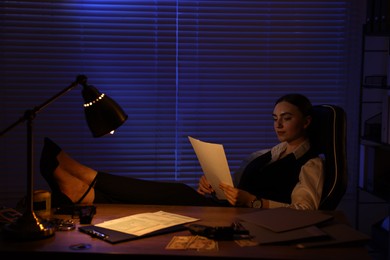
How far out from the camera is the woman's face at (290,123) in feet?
8.77

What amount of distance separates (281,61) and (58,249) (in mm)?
2393

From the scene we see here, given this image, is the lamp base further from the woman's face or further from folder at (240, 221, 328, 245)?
the woman's face

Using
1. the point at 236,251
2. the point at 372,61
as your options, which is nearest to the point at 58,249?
the point at 236,251

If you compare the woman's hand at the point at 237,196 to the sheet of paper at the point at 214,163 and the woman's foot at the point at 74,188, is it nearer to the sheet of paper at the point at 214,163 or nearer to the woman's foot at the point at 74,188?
the sheet of paper at the point at 214,163

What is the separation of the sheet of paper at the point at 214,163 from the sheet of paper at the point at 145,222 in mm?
382

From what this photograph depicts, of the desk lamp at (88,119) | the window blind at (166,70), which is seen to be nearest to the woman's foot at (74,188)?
the desk lamp at (88,119)

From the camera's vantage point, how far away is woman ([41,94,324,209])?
93.7 inches

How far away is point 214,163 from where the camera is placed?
2432 millimetres

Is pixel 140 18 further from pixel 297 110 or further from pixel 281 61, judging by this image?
pixel 297 110

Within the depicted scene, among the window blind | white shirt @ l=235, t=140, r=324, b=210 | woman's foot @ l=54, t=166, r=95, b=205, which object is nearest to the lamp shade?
woman's foot @ l=54, t=166, r=95, b=205

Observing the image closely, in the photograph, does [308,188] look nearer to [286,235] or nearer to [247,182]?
[247,182]

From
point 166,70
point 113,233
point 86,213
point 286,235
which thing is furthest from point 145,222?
point 166,70

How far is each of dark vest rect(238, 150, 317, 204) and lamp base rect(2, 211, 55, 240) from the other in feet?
4.01

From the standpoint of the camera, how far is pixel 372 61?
3697mm
